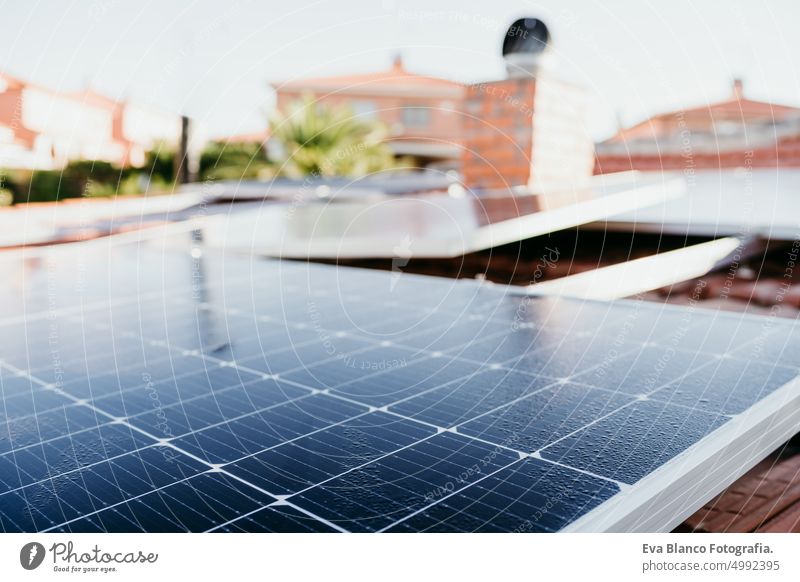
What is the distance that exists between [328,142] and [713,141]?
49.3 ft

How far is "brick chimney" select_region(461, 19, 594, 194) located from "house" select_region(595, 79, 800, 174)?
835mm

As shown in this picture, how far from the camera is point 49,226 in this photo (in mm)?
9453

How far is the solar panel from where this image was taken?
70.2 inches

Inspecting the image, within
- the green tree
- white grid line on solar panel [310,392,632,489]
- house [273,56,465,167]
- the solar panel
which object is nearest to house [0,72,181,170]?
the green tree

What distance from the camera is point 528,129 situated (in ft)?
22.4

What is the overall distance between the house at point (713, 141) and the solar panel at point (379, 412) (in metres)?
4.61

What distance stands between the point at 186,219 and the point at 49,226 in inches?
72.4

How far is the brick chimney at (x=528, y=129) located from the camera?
6.73 metres

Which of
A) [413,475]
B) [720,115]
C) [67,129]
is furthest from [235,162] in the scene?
[413,475]

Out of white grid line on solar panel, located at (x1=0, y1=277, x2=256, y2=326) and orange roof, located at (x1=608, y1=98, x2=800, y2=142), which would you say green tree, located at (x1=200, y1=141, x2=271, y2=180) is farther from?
white grid line on solar panel, located at (x1=0, y1=277, x2=256, y2=326)

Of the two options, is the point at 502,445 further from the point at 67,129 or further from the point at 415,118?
the point at 415,118

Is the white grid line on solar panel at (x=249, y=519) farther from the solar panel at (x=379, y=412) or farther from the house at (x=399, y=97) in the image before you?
the house at (x=399, y=97)

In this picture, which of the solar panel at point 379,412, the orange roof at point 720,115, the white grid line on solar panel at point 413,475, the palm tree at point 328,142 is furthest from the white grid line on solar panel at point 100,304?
the palm tree at point 328,142
